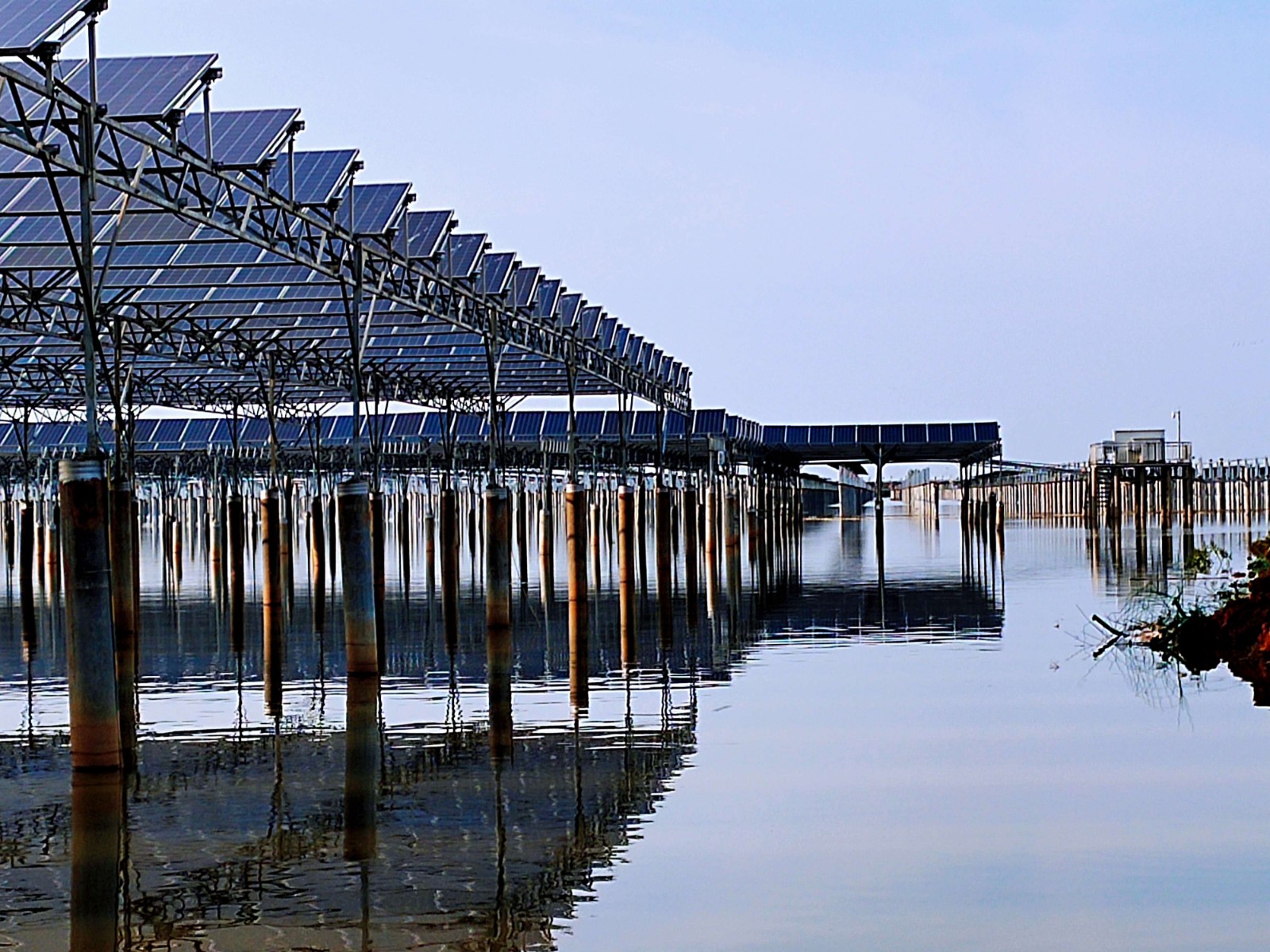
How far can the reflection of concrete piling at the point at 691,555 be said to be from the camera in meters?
34.0

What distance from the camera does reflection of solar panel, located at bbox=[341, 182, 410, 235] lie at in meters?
23.2

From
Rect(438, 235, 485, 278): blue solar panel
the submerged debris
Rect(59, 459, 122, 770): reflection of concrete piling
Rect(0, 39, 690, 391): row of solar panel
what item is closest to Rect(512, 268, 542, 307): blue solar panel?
Rect(0, 39, 690, 391): row of solar panel

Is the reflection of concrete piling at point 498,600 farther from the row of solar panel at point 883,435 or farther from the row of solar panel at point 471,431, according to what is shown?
the row of solar panel at point 883,435

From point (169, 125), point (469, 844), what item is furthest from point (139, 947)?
point (169, 125)

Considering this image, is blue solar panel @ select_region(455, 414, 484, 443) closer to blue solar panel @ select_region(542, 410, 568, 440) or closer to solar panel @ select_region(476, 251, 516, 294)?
blue solar panel @ select_region(542, 410, 568, 440)

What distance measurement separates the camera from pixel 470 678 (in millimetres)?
24484

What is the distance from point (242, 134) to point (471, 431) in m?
48.0

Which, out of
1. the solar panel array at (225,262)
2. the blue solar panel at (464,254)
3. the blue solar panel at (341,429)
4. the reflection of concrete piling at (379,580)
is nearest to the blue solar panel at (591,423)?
the blue solar panel at (341,429)

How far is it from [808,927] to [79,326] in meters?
19.3

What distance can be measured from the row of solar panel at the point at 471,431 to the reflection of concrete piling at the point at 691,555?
886 inches

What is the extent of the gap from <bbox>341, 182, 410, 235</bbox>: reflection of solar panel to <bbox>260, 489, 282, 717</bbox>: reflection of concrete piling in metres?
5.72

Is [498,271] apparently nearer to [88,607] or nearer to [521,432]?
[88,607]

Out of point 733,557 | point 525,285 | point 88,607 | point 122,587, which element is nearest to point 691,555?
point 525,285

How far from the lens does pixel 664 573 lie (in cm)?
3438
